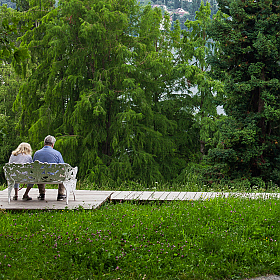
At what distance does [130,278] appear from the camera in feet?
13.0

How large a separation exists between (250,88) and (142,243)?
31.2 ft

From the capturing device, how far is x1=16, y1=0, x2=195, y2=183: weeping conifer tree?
50.1 ft

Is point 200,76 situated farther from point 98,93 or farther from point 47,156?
point 47,156

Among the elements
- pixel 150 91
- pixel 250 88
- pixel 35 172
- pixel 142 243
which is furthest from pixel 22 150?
pixel 150 91

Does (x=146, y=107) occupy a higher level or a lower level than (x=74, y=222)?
higher

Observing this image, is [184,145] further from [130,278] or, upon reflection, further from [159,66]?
[130,278]

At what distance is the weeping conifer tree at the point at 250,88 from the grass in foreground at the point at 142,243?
679cm

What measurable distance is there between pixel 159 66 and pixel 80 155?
223 inches

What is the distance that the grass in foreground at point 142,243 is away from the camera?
4121 millimetres

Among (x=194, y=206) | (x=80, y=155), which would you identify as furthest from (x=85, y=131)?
(x=194, y=206)

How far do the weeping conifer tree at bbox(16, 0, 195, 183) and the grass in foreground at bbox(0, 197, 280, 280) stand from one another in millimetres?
8671

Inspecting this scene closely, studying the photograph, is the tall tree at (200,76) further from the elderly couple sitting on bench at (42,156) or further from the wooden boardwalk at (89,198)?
the elderly couple sitting on bench at (42,156)

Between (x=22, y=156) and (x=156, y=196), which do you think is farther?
(x=156, y=196)

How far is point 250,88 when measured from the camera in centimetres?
1280
